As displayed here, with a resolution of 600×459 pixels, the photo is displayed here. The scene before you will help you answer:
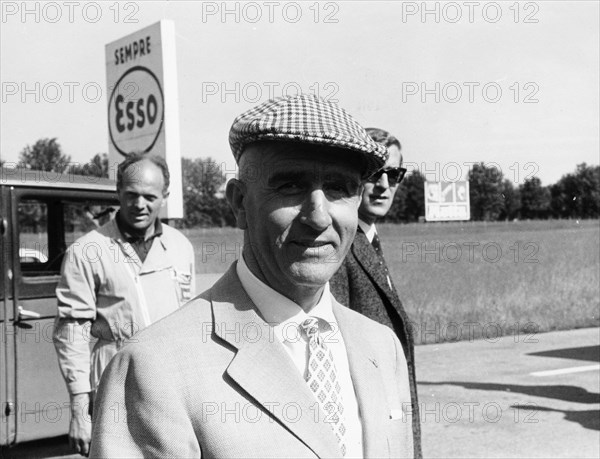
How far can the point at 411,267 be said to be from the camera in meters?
26.8

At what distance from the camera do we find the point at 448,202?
8.91 metres

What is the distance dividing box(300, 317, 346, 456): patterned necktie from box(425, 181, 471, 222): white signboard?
6425 millimetres

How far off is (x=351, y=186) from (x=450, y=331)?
36.9ft

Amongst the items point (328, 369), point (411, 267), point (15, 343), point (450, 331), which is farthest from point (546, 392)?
point (411, 267)

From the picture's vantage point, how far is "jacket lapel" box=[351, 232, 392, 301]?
3.57 metres

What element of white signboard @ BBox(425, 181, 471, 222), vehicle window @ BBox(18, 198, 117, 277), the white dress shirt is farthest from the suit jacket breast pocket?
white signboard @ BBox(425, 181, 471, 222)

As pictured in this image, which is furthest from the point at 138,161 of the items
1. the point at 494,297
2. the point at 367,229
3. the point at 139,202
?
the point at 494,297

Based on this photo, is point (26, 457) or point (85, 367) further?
point (26, 457)

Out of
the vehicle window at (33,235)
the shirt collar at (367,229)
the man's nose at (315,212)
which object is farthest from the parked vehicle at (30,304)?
the man's nose at (315,212)

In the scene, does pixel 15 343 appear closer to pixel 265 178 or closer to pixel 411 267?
pixel 265 178

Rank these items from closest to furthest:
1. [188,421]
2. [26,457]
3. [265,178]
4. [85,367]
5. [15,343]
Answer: [188,421] → [265,178] → [85,367] → [15,343] → [26,457]

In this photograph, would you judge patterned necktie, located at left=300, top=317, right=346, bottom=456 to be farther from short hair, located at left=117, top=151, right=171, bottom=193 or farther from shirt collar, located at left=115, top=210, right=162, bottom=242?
short hair, located at left=117, top=151, right=171, bottom=193

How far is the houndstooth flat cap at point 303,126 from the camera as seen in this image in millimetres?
1812

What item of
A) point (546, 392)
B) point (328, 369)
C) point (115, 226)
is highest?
point (115, 226)
